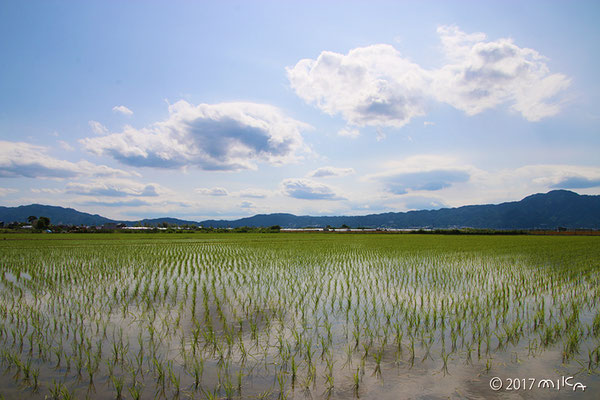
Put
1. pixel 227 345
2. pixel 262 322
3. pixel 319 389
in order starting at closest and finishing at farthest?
pixel 319 389 < pixel 227 345 < pixel 262 322

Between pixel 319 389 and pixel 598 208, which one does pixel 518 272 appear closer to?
pixel 319 389

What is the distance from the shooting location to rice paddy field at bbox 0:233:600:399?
3145mm

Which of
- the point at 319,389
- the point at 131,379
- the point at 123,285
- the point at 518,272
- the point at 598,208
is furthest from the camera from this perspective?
the point at 598,208

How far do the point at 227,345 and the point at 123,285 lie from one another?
5.18m

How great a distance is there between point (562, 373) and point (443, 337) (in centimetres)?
130

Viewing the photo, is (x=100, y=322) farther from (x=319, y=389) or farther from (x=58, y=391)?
(x=319, y=389)

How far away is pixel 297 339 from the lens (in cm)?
423

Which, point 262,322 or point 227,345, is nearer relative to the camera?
point 227,345

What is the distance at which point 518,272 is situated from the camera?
1008cm

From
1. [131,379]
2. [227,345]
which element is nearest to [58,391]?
[131,379]

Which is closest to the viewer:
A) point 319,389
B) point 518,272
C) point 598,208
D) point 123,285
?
point 319,389

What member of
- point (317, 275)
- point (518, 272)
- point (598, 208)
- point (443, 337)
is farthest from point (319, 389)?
point (598, 208)

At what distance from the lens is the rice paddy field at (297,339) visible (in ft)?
10.3

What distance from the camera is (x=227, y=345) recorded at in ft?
13.6
